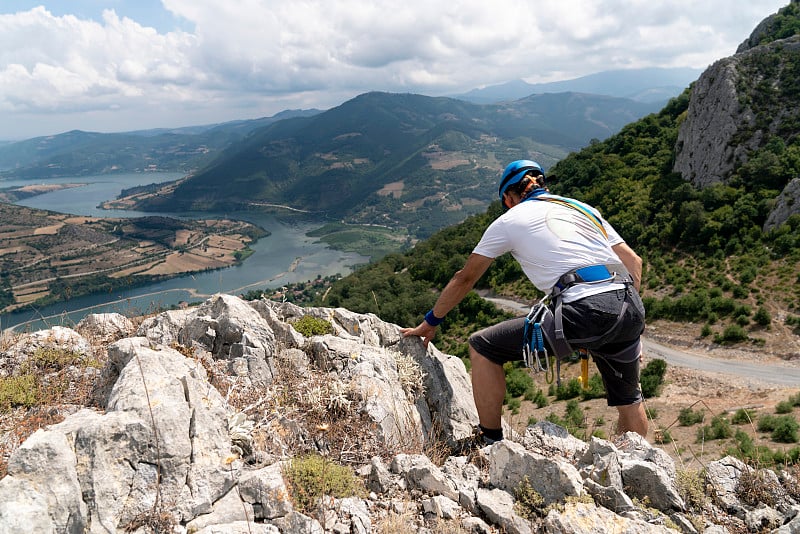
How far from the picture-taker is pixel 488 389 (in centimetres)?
445

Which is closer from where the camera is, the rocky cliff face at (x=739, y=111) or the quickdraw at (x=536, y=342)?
the quickdraw at (x=536, y=342)

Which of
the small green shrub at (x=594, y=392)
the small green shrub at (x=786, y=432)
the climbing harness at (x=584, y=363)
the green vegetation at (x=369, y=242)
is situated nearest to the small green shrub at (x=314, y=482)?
the climbing harness at (x=584, y=363)

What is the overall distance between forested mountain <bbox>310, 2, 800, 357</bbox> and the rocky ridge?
810 inches

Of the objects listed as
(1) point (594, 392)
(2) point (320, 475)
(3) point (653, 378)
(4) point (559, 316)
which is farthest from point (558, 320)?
(3) point (653, 378)

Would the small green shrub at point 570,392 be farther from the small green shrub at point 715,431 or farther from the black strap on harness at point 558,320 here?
the black strap on harness at point 558,320

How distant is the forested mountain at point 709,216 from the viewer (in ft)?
92.5

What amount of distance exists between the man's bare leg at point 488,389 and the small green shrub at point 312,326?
3033 millimetres

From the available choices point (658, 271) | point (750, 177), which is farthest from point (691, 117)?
point (658, 271)

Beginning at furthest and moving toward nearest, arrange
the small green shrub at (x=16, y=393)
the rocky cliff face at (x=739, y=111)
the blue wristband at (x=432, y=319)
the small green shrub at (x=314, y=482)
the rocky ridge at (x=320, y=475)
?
the rocky cliff face at (x=739, y=111)
the blue wristband at (x=432, y=319)
the small green shrub at (x=16, y=393)
the small green shrub at (x=314, y=482)
the rocky ridge at (x=320, y=475)

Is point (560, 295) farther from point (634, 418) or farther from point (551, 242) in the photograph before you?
point (634, 418)

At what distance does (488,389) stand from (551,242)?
70.3 inches

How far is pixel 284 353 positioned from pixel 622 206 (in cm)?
4752

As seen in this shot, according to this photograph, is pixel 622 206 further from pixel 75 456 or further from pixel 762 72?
pixel 75 456

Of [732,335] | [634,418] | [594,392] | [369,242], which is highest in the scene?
[634,418]
